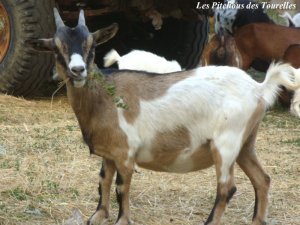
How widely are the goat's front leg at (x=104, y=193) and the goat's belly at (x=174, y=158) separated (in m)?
0.22

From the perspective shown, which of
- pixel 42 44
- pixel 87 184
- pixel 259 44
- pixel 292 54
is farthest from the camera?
pixel 259 44

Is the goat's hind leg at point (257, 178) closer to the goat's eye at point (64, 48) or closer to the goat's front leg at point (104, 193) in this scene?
the goat's front leg at point (104, 193)

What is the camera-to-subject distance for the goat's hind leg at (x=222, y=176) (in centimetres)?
505

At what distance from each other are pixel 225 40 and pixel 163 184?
15.0ft

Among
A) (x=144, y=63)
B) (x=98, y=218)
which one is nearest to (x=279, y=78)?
(x=98, y=218)

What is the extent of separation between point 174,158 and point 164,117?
0.28 m

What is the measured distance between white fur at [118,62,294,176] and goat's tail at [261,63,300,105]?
9 centimetres

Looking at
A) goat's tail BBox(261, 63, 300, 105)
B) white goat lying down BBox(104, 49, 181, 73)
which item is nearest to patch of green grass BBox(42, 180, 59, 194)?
goat's tail BBox(261, 63, 300, 105)

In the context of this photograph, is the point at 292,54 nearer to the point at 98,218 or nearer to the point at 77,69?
the point at 98,218

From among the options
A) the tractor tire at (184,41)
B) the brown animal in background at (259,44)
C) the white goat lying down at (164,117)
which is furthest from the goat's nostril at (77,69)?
the brown animal in background at (259,44)

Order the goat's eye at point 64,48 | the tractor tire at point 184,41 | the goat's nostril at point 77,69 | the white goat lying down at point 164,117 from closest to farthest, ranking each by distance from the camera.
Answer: the goat's nostril at point 77,69, the goat's eye at point 64,48, the white goat lying down at point 164,117, the tractor tire at point 184,41

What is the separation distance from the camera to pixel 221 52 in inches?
413

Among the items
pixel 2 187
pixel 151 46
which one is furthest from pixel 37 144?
pixel 151 46

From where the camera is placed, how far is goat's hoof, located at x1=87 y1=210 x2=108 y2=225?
→ 527 cm
